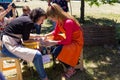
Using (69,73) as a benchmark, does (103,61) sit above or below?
below

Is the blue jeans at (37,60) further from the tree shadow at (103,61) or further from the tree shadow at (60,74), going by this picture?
the tree shadow at (103,61)

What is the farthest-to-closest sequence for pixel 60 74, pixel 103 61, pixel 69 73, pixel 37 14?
1. pixel 103 61
2. pixel 60 74
3. pixel 69 73
4. pixel 37 14

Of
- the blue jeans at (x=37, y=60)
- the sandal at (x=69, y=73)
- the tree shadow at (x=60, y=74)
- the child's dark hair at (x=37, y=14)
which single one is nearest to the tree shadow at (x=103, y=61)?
the tree shadow at (x=60, y=74)

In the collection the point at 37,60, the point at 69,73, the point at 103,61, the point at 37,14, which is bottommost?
the point at 103,61

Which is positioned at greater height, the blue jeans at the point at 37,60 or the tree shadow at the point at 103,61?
the blue jeans at the point at 37,60

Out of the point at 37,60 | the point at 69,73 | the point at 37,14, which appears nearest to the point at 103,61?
the point at 69,73

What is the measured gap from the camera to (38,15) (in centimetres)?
549

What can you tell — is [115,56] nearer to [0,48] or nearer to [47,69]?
[47,69]

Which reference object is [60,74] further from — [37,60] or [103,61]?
[103,61]

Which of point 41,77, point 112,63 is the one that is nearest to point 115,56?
point 112,63

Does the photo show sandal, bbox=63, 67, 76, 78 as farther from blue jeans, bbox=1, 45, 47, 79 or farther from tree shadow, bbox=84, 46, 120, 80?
blue jeans, bbox=1, 45, 47, 79

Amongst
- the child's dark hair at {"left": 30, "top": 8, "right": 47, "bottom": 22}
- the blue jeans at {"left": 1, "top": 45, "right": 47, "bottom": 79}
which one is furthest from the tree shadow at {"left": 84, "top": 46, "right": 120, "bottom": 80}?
the child's dark hair at {"left": 30, "top": 8, "right": 47, "bottom": 22}

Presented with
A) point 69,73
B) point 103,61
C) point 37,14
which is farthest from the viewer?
point 103,61

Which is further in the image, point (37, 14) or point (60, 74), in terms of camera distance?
point (60, 74)
